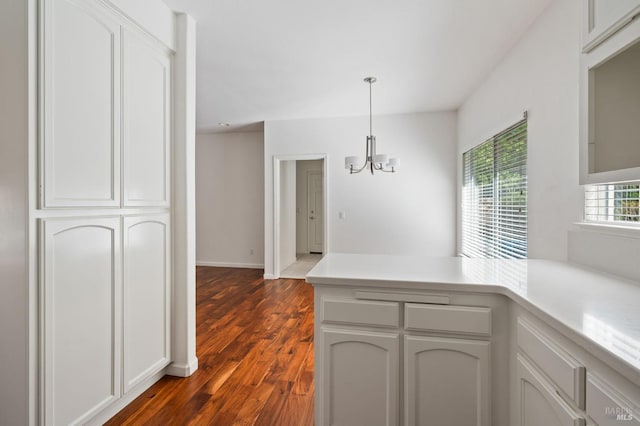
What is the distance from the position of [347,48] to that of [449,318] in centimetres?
237

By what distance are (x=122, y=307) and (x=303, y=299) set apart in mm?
2546

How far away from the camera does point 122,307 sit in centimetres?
182

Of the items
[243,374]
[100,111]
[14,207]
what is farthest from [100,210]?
[243,374]

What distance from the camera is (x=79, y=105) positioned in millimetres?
1546

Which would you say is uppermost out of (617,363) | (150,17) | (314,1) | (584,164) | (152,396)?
(314,1)

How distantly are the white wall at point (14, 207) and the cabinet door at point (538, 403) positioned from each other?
198 centimetres

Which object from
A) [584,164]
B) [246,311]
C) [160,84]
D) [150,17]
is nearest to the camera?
[584,164]

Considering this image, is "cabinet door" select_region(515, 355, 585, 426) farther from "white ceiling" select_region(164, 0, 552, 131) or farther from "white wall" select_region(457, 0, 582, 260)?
"white ceiling" select_region(164, 0, 552, 131)

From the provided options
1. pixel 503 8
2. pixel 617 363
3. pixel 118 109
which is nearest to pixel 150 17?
pixel 118 109

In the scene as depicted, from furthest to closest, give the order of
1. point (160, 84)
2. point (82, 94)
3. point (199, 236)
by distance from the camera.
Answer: point (199, 236) < point (160, 84) < point (82, 94)

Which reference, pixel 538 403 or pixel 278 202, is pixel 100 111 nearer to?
pixel 538 403

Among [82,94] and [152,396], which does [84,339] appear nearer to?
[152,396]

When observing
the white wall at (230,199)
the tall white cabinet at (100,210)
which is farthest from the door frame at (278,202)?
the tall white cabinet at (100,210)

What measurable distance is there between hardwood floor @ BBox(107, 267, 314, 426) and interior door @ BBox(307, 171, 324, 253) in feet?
13.8
